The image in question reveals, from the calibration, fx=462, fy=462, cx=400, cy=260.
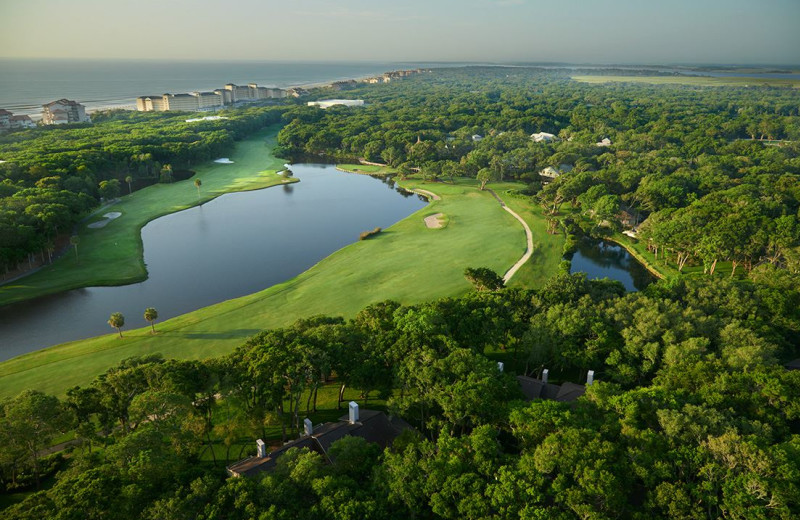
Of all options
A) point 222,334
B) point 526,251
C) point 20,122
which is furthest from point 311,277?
point 20,122

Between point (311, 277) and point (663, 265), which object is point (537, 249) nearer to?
point (663, 265)

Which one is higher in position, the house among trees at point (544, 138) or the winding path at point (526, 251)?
the house among trees at point (544, 138)

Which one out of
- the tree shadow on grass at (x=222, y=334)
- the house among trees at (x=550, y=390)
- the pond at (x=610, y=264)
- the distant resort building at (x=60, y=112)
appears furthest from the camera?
the distant resort building at (x=60, y=112)

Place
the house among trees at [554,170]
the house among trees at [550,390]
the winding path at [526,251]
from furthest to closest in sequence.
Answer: the house among trees at [554,170]
the winding path at [526,251]
the house among trees at [550,390]

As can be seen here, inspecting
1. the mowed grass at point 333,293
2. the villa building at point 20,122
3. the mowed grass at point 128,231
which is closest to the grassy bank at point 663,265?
the mowed grass at point 333,293

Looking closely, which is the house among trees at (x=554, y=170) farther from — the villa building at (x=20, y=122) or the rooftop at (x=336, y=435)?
the villa building at (x=20, y=122)

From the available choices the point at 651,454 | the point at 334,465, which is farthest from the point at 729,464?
the point at 334,465

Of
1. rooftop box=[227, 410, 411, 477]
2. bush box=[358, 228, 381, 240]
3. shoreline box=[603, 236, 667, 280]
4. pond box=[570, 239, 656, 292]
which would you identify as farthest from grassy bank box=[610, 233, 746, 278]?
rooftop box=[227, 410, 411, 477]
